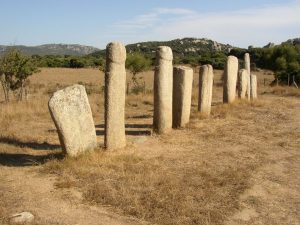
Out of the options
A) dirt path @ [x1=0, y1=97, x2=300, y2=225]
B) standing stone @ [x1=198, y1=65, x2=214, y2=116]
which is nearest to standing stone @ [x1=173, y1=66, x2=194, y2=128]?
standing stone @ [x1=198, y1=65, x2=214, y2=116]

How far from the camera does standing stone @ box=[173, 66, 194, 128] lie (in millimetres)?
14539

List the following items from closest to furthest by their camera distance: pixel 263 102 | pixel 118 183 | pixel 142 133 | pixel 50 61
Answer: pixel 118 183
pixel 142 133
pixel 263 102
pixel 50 61

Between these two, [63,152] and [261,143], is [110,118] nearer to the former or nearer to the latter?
[63,152]

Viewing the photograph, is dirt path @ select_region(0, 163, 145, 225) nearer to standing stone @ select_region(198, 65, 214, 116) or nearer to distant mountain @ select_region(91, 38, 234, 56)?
standing stone @ select_region(198, 65, 214, 116)

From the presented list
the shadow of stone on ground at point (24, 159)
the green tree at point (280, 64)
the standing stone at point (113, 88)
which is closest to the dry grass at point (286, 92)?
the green tree at point (280, 64)

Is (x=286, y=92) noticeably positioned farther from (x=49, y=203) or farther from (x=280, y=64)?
(x=49, y=203)

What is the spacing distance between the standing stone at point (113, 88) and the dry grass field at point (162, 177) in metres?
0.52

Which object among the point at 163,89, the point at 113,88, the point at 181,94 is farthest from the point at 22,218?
the point at 181,94

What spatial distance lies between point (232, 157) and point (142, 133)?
3.66 m

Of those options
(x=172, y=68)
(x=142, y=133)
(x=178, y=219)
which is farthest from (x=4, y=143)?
(x=178, y=219)

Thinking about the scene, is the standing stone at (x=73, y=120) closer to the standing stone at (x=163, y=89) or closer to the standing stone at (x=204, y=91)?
the standing stone at (x=163, y=89)

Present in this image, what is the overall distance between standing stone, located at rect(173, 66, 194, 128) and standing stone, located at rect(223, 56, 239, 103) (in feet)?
17.9

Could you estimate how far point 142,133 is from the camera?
14180 millimetres

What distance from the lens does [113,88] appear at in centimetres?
1130
